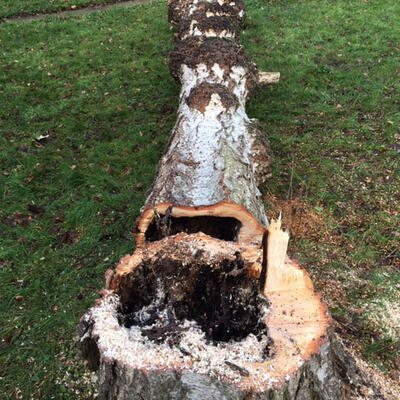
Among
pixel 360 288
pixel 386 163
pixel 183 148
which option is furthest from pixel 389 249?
pixel 183 148

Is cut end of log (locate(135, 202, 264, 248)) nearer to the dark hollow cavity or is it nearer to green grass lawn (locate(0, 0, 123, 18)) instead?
the dark hollow cavity

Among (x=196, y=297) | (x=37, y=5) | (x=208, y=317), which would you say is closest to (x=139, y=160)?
(x=196, y=297)

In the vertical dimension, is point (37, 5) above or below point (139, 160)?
above

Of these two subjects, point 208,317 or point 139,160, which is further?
point 139,160

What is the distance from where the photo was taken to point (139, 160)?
5148 mm

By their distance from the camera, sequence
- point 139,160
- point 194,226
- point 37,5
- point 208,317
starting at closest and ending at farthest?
point 208,317 < point 194,226 < point 139,160 < point 37,5

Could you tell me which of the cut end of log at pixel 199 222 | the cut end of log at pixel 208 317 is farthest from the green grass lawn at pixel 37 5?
the cut end of log at pixel 208 317

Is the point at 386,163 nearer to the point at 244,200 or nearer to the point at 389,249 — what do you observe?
the point at 389,249

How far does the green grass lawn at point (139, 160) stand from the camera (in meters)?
3.38

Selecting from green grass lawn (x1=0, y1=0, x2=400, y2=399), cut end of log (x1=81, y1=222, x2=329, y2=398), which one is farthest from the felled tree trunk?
green grass lawn (x1=0, y1=0, x2=400, y2=399)

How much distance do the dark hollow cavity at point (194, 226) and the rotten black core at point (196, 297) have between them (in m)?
0.42

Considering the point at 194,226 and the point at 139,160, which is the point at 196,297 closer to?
the point at 194,226

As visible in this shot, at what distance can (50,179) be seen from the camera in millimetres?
4875

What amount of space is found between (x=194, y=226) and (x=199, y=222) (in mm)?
55
